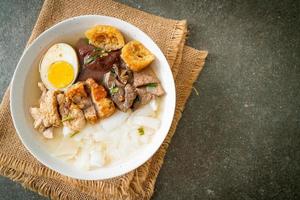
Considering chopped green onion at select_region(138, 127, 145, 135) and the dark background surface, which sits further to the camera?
the dark background surface

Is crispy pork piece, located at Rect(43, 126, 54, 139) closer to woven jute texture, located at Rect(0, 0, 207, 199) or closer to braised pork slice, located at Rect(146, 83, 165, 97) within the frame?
woven jute texture, located at Rect(0, 0, 207, 199)

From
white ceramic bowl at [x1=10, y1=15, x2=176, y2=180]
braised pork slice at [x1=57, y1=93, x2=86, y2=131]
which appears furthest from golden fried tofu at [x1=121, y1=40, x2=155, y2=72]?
braised pork slice at [x1=57, y1=93, x2=86, y2=131]

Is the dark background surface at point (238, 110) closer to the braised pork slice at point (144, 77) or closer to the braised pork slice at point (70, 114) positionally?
the braised pork slice at point (144, 77)

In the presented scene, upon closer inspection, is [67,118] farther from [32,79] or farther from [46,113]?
[32,79]

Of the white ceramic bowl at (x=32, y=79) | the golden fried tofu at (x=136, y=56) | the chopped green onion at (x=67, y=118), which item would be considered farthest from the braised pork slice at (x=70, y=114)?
the golden fried tofu at (x=136, y=56)

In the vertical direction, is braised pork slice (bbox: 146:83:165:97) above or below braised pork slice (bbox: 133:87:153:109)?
above
